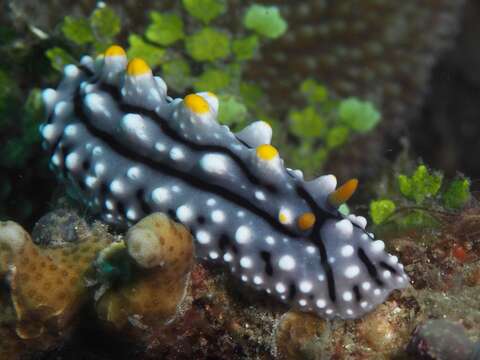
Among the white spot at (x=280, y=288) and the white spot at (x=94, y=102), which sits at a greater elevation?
the white spot at (x=94, y=102)

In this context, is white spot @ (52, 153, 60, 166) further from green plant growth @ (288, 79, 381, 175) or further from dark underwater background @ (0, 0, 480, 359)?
green plant growth @ (288, 79, 381, 175)

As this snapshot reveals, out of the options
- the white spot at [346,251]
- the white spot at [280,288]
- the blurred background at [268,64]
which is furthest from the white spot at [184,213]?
the blurred background at [268,64]

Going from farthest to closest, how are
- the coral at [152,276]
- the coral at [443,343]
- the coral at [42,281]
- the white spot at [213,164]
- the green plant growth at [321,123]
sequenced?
the green plant growth at [321,123], the white spot at [213,164], the coral at [42,281], the coral at [152,276], the coral at [443,343]

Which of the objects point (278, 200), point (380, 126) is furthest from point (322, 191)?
point (380, 126)

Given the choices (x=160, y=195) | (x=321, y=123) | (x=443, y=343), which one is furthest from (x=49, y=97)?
(x=321, y=123)

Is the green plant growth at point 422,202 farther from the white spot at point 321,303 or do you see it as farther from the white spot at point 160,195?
the white spot at point 160,195

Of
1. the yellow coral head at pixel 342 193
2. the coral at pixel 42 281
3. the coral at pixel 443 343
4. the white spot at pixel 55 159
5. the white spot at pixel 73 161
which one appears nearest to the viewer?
the coral at pixel 443 343
